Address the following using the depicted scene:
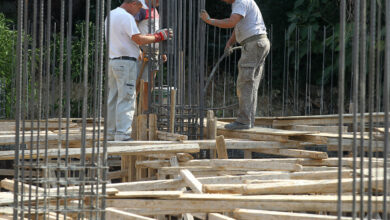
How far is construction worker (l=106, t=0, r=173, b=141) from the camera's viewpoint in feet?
23.3

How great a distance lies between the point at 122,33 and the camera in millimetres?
7184

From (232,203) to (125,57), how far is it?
11.5ft

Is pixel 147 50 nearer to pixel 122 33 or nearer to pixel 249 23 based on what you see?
pixel 122 33

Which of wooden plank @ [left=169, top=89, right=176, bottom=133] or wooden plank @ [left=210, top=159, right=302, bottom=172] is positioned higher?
wooden plank @ [left=169, top=89, right=176, bottom=133]

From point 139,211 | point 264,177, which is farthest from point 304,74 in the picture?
point 139,211

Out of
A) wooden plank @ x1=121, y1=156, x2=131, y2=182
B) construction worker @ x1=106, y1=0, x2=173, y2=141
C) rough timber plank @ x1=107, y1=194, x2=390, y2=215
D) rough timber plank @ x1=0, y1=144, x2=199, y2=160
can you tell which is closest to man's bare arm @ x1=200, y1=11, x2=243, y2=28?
construction worker @ x1=106, y1=0, x2=173, y2=141

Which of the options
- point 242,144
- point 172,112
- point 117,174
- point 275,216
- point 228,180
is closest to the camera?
point 275,216

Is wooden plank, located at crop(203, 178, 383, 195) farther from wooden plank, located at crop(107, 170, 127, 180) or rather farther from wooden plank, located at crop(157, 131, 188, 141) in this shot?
wooden plank, located at crop(107, 170, 127, 180)

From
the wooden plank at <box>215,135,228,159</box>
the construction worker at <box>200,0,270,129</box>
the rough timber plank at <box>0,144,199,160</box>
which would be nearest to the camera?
the rough timber plank at <box>0,144,199,160</box>

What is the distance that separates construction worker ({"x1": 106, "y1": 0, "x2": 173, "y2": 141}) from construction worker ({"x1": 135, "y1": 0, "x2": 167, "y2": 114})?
1.15 ft

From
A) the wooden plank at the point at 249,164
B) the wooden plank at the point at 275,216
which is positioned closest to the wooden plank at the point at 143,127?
the wooden plank at the point at 249,164

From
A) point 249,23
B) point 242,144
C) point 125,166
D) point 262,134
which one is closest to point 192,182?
point 242,144

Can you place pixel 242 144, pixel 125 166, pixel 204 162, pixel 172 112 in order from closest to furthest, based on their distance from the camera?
pixel 204 162 → pixel 242 144 → pixel 172 112 → pixel 125 166

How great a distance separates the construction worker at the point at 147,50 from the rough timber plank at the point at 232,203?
11.8 ft
